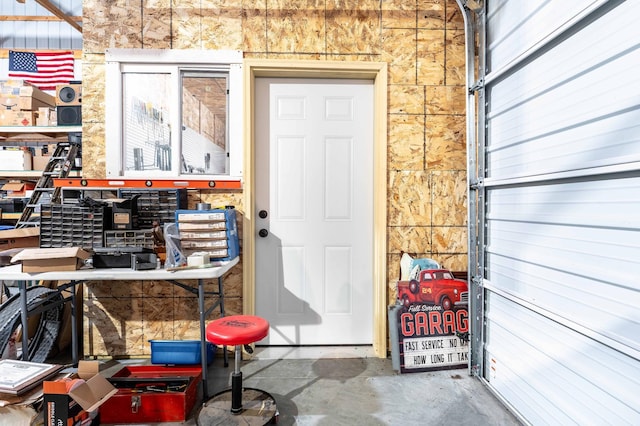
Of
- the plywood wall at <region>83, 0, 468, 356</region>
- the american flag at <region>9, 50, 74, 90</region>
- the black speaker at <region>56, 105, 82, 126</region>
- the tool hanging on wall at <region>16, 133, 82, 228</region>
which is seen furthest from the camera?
the american flag at <region>9, 50, 74, 90</region>

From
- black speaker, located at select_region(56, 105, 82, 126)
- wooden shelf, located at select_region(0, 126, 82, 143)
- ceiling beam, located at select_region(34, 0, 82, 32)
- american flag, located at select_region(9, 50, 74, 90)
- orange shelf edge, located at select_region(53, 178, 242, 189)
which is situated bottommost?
orange shelf edge, located at select_region(53, 178, 242, 189)

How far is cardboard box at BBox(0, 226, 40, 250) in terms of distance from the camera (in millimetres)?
2820

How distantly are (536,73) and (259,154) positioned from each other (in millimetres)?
2025

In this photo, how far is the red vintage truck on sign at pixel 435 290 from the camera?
2.47 metres

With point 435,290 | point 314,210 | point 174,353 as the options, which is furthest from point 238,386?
point 435,290

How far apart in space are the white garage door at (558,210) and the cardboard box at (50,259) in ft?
8.78

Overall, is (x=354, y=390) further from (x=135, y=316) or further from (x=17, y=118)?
(x=17, y=118)

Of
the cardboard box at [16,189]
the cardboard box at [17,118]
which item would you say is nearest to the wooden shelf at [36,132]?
the cardboard box at [17,118]

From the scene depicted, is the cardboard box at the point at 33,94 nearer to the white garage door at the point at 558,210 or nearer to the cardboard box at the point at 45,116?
the cardboard box at the point at 45,116

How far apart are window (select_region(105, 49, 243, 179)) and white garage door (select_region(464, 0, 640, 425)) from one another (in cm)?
197

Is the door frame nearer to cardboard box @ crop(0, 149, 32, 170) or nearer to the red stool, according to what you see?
the red stool

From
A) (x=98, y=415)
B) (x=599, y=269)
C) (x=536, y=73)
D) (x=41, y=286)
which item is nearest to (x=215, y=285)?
(x=98, y=415)

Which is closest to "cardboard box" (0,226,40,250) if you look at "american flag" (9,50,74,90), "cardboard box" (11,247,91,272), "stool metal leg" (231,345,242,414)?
"cardboard box" (11,247,91,272)

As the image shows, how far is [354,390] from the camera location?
2.20 meters
